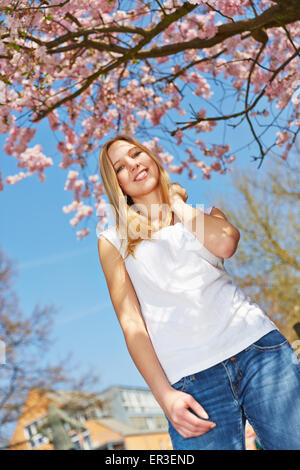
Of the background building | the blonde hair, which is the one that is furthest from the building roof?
the blonde hair

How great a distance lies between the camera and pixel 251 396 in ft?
4.75

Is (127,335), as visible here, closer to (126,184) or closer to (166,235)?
(166,235)

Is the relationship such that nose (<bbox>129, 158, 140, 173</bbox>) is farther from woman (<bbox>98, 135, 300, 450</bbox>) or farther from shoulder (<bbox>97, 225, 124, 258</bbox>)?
shoulder (<bbox>97, 225, 124, 258</bbox>)

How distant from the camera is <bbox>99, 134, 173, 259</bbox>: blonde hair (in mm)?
1779

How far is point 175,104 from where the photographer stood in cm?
639

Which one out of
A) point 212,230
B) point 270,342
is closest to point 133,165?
point 212,230

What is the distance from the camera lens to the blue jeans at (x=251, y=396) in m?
1.42

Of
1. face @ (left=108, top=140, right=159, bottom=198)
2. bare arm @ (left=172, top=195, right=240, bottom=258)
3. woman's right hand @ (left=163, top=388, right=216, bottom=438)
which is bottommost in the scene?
woman's right hand @ (left=163, top=388, right=216, bottom=438)

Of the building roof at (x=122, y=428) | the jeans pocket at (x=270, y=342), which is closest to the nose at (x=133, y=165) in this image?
the jeans pocket at (x=270, y=342)

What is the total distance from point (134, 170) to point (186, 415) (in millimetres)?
920

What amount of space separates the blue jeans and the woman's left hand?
0.62 meters

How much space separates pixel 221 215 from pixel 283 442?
0.79 metres

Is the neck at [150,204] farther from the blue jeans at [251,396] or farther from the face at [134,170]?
the blue jeans at [251,396]

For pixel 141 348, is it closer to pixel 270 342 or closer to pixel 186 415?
pixel 186 415
